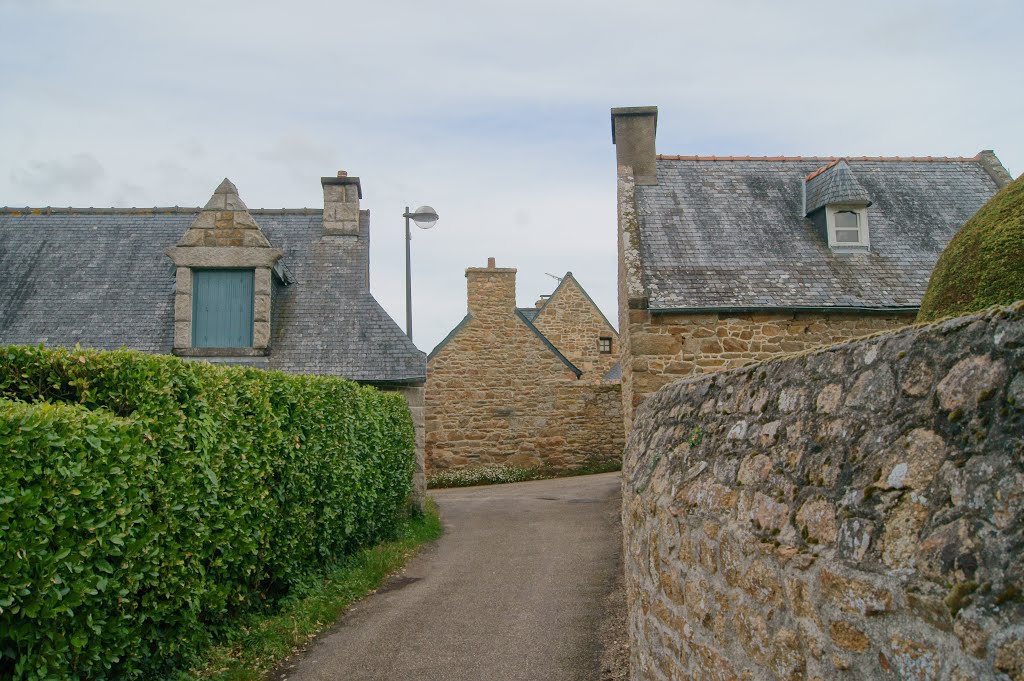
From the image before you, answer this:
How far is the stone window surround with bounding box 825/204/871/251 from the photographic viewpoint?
14.8 m

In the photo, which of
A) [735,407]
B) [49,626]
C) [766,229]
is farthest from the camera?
[766,229]

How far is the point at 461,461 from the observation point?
20.8m

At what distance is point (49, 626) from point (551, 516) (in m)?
10.5

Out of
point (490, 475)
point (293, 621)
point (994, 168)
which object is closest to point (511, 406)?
point (490, 475)

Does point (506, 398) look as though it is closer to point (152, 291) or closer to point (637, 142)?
point (637, 142)

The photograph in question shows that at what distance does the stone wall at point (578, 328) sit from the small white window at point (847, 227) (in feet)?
52.2

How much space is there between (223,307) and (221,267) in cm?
70

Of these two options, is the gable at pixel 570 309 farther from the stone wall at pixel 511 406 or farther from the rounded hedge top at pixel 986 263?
the rounded hedge top at pixel 986 263

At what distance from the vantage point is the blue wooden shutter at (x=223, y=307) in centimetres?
1401

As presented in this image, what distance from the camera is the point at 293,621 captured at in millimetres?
7191

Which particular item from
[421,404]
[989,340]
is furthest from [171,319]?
[989,340]

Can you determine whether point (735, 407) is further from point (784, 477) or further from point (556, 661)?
point (556, 661)

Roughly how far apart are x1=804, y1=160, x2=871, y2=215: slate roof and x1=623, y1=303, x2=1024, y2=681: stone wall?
1239cm

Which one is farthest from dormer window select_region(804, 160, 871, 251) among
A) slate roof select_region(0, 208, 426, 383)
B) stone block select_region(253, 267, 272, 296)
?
stone block select_region(253, 267, 272, 296)
